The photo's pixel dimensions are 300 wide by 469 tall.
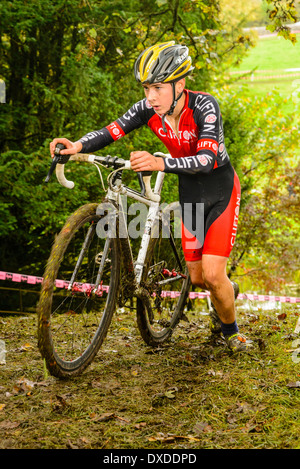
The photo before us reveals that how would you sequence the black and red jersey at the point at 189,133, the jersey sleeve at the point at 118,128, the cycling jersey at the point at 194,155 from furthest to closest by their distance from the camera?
the jersey sleeve at the point at 118,128 → the cycling jersey at the point at 194,155 → the black and red jersey at the point at 189,133

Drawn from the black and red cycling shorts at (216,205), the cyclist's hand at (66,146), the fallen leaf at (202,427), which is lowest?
the fallen leaf at (202,427)

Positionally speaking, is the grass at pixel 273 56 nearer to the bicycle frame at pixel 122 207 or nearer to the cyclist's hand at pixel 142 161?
the bicycle frame at pixel 122 207

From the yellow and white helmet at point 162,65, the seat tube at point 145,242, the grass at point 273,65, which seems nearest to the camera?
the yellow and white helmet at point 162,65

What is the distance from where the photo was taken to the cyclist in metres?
3.89

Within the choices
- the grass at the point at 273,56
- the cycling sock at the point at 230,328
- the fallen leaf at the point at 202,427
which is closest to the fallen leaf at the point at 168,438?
the fallen leaf at the point at 202,427

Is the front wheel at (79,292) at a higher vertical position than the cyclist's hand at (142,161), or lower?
lower

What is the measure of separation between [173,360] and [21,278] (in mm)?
3471

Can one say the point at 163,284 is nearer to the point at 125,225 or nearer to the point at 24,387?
the point at 125,225

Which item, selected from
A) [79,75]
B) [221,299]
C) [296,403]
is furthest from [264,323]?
[79,75]

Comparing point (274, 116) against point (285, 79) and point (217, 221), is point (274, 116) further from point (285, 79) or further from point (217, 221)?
point (285, 79)

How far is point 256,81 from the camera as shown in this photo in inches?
Answer: 1652

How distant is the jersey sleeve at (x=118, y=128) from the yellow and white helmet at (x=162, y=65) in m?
0.51

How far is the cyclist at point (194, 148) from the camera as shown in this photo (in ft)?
12.8

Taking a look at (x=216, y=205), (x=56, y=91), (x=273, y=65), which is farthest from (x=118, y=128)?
(x=273, y=65)
